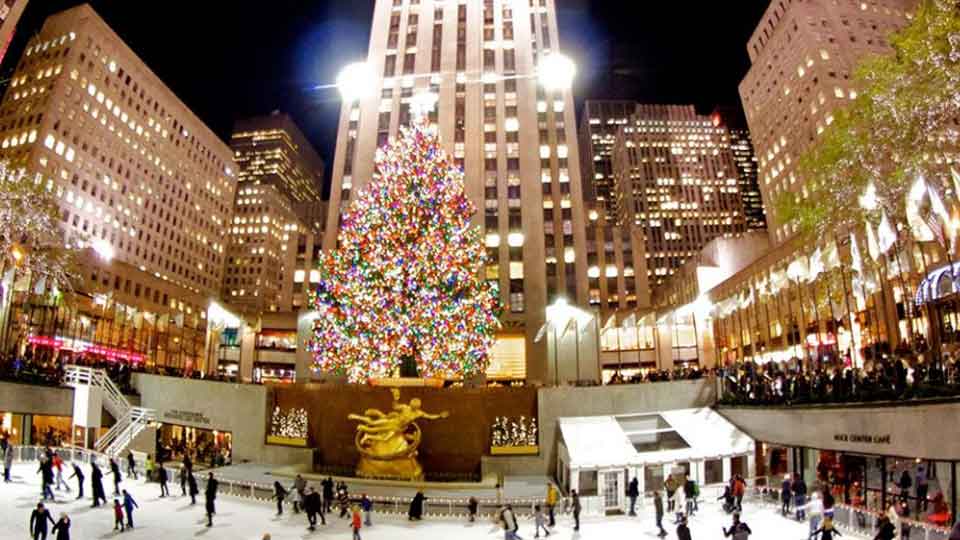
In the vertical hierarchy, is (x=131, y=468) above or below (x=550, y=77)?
Answer: below

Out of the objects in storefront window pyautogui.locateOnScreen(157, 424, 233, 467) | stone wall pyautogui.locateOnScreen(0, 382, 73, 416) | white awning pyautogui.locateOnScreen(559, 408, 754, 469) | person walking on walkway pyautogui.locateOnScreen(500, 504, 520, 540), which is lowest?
person walking on walkway pyautogui.locateOnScreen(500, 504, 520, 540)

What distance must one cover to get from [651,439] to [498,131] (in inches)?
1555

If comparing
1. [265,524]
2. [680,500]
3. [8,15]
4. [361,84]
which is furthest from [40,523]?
[8,15]

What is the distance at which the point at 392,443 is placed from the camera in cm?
2973

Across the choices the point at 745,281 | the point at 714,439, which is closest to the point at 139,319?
the point at 714,439

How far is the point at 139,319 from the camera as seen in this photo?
1788 inches

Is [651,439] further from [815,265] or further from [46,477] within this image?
[46,477]

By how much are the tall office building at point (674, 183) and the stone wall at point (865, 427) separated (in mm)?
130512

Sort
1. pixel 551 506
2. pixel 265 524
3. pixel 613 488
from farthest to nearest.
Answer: pixel 613 488 → pixel 551 506 → pixel 265 524

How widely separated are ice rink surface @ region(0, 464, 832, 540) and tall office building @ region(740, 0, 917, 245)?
228ft

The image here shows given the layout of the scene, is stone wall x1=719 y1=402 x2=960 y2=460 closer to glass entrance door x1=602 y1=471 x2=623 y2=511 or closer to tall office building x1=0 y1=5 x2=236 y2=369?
glass entrance door x1=602 y1=471 x2=623 y2=511

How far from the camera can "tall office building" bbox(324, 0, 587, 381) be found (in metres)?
56.1

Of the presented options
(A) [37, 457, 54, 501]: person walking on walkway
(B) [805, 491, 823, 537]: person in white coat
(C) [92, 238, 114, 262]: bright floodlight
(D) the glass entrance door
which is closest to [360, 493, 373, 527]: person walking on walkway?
(D) the glass entrance door

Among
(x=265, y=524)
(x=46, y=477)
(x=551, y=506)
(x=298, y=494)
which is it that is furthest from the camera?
(x=298, y=494)
